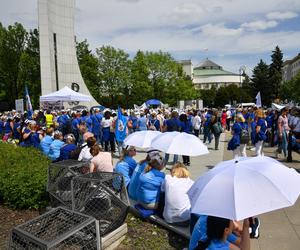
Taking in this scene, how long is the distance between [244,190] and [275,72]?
8438cm

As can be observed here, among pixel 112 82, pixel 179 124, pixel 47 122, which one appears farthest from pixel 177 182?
pixel 112 82

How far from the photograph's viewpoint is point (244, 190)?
3459 mm

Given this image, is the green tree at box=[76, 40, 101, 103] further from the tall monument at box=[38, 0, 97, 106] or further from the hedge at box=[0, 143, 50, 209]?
the hedge at box=[0, 143, 50, 209]

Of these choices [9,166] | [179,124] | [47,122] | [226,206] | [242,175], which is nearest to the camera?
[226,206]

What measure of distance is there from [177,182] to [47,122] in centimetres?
1472

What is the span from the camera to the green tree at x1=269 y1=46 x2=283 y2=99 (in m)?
80.1

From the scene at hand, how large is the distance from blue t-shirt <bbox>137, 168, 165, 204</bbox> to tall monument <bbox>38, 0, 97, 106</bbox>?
32.2m

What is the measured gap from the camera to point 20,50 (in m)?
56.1

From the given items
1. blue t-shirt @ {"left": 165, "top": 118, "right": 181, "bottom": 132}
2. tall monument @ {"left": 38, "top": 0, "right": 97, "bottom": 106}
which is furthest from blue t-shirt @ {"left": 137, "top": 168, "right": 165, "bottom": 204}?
tall monument @ {"left": 38, "top": 0, "right": 97, "bottom": 106}

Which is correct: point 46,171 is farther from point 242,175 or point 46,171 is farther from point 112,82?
point 112,82

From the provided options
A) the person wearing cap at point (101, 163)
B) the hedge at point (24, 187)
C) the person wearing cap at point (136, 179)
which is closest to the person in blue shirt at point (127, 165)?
the person wearing cap at point (101, 163)

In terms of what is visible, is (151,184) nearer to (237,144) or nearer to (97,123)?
(237,144)

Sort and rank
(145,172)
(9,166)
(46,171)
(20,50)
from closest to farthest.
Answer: (145,172) → (46,171) → (9,166) → (20,50)

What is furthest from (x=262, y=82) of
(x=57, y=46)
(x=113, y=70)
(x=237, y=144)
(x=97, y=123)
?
(x=237, y=144)
